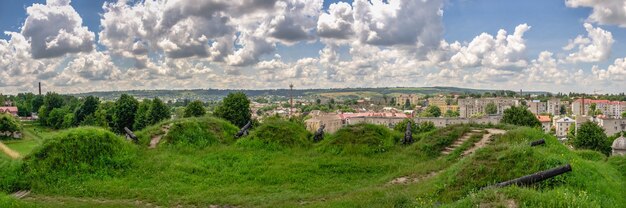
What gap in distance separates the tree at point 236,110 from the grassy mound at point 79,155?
69.5ft

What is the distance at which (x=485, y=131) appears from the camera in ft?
66.4

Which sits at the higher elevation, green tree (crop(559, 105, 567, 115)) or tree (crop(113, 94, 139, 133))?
tree (crop(113, 94, 139, 133))

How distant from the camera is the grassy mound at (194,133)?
21047 mm

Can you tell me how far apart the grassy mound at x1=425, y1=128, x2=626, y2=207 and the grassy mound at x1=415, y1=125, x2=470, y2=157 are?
6.68 meters

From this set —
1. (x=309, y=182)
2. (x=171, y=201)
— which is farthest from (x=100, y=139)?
(x=309, y=182)

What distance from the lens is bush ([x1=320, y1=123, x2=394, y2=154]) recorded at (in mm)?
19462

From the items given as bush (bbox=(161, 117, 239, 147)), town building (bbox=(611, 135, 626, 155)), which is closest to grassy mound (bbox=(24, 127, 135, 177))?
bush (bbox=(161, 117, 239, 147))

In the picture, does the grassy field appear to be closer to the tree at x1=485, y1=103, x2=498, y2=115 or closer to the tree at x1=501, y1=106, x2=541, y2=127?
the tree at x1=501, y1=106, x2=541, y2=127

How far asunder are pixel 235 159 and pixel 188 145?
3906 millimetres

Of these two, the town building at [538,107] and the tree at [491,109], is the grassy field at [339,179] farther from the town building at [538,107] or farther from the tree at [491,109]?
the town building at [538,107]

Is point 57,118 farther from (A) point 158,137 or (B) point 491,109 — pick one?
(B) point 491,109

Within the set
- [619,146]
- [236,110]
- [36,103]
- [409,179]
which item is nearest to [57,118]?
[36,103]

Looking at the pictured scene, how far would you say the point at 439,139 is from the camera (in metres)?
19.3

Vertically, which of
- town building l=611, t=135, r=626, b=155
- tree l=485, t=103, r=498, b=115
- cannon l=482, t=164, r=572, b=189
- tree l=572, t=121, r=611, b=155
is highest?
cannon l=482, t=164, r=572, b=189
